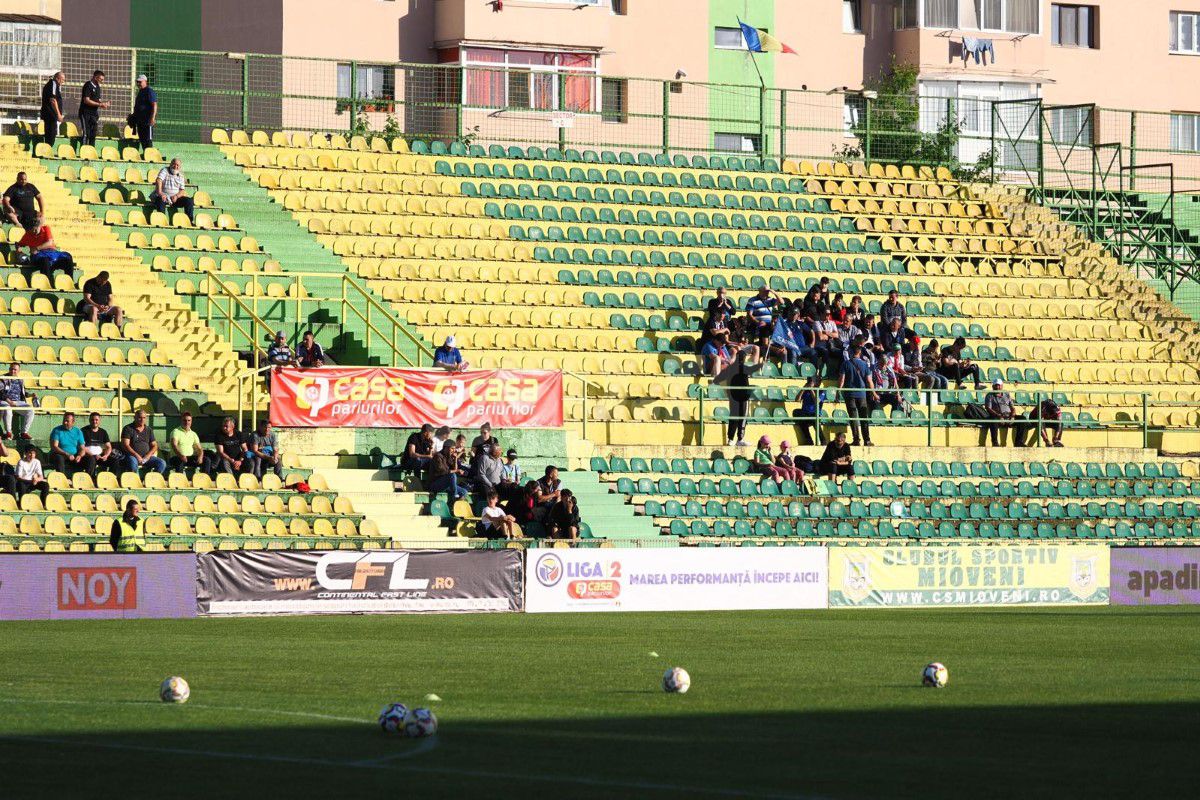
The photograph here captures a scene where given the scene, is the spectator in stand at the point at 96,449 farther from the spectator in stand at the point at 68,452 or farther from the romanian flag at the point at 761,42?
the romanian flag at the point at 761,42

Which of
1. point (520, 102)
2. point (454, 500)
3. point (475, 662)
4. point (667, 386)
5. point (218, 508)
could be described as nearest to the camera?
point (475, 662)

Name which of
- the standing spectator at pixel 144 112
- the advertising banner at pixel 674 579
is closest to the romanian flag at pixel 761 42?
the standing spectator at pixel 144 112

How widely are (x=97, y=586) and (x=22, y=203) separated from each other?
1042 cm

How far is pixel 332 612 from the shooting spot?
26.8m

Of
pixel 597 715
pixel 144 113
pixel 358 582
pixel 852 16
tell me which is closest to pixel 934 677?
pixel 597 715

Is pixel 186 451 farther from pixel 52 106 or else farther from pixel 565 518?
pixel 52 106

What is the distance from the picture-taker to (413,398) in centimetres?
3262

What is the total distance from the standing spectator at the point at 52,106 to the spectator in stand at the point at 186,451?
9.65 meters

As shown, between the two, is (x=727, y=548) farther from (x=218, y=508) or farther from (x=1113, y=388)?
(x=1113, y=388)

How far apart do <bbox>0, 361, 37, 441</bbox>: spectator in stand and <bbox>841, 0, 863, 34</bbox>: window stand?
1510 inches

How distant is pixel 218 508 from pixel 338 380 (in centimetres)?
371

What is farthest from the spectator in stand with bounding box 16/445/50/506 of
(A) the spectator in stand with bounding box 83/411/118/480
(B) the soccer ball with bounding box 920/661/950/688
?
(B) the soccer ball with bounding box 920/661/950/688

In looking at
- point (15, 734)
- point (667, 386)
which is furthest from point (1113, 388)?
point (15, 734)

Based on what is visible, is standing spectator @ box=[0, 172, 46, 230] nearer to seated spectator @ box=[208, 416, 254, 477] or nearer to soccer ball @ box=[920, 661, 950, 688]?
seated spectator @ box=[208, 416, 254, 477]
